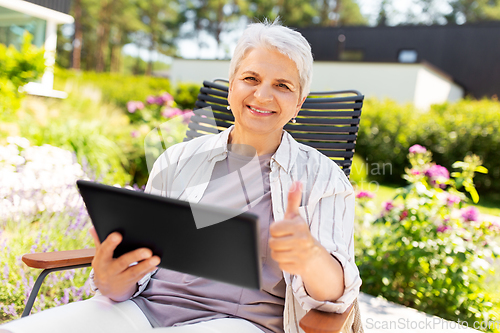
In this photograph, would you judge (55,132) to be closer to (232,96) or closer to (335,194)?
(232,96)

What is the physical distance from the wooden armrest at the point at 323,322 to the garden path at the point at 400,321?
1.42 meters

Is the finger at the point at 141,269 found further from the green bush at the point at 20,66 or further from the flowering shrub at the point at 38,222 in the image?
the green bush at the point at 20,66

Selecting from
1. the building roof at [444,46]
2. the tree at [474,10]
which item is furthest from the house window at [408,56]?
the tree at [474,10]

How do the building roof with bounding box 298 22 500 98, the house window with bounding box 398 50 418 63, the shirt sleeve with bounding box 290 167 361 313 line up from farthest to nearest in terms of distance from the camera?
the house window with bounding box 398 50 418 63 → the building roof with bounding box 298 22 500 98 → the shirt sleeve with bounding box 290 167 361 313

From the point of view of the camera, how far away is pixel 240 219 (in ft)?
3.03

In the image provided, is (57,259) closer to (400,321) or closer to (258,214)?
(258,214)

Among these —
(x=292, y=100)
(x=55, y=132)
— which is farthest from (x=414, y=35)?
(x=292, y=100)

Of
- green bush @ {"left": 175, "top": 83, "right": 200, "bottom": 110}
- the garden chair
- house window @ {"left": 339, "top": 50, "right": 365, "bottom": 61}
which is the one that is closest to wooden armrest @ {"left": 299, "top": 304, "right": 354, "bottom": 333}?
the garden chair

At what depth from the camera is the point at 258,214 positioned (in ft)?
4.92

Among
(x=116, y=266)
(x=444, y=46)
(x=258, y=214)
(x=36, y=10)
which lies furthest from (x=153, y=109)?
(x=444, y=46)

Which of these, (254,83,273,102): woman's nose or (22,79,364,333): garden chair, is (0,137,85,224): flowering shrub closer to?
(22,79,364,333): garden chair

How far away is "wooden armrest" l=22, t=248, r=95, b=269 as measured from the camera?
4.82 feet

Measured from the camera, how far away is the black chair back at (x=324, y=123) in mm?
2416

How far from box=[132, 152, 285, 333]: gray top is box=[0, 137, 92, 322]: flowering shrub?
737 mm
